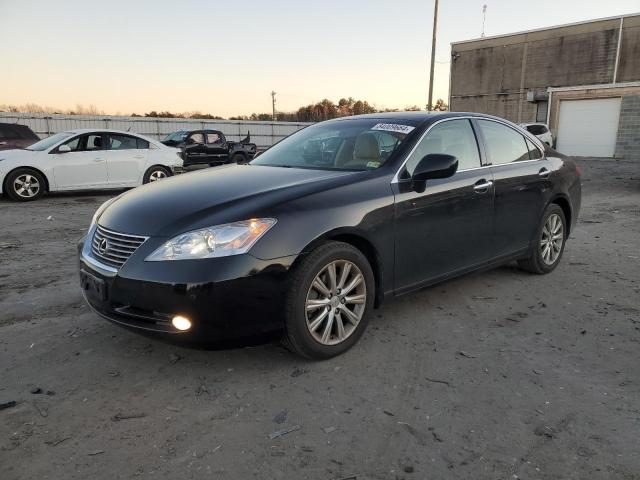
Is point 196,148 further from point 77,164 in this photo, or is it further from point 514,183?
point 514,183

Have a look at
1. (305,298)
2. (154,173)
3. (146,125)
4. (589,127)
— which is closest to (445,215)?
(305,298)

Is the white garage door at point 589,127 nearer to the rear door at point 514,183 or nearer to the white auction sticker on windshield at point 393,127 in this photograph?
the rear door at point 514,183

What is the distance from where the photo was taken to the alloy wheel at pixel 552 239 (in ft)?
17.1

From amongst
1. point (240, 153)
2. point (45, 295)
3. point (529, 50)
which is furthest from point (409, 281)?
point (529, 50)

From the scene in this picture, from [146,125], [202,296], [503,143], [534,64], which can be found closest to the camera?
[202,296]

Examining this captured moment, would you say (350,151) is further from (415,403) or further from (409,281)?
(415,403)

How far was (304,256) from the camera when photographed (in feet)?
10.0

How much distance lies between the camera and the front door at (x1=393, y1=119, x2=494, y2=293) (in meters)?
3.66

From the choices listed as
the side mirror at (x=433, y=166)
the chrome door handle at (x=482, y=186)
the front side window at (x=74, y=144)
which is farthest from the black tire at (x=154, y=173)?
the side mirror at (x=433, y=166)

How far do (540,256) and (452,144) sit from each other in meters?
1.78

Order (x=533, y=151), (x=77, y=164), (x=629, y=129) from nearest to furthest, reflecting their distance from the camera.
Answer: (x=533, y=151) < (x=77, y=164) < (x=629, y=129)

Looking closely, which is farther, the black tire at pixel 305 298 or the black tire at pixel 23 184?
the black tire at pixel 23 184

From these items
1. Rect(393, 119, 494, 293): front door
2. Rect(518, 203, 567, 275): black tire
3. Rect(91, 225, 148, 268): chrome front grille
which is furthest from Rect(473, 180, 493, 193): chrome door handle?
Rect(91, 225, 148, 268): chrome front grille

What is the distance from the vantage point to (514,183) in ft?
15.1
